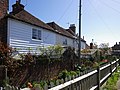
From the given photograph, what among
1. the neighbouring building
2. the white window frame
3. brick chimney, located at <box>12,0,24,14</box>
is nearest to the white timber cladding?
the neighbouring building

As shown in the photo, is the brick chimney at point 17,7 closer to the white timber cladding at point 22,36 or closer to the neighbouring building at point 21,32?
the neighbouring building at point 21,32

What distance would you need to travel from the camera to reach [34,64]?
13.0 metres

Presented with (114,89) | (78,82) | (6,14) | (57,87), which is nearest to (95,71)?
(114,89)

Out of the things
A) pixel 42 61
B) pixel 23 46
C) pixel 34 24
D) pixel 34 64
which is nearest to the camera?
pixel 34 64

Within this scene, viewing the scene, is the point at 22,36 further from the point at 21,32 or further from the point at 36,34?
the point at 36,34

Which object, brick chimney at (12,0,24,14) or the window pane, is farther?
brick chimney at (12,0,24,14)

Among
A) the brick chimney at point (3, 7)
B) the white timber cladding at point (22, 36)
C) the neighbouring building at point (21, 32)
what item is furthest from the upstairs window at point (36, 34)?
the brick chimney at point (3, 7)

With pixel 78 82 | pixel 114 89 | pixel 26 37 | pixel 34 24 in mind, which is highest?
pixel 34 24

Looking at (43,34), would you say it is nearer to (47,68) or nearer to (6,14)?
(6,14)

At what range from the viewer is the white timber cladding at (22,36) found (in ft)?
60.8

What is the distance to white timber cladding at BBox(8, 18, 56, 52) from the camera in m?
18.5

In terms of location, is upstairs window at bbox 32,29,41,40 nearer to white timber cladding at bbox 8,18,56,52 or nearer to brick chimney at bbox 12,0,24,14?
white timber cladding at bbox 8,18,56,52

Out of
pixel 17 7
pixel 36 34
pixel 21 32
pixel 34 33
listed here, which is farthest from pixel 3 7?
pixel 36 34

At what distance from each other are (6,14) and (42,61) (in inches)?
258
